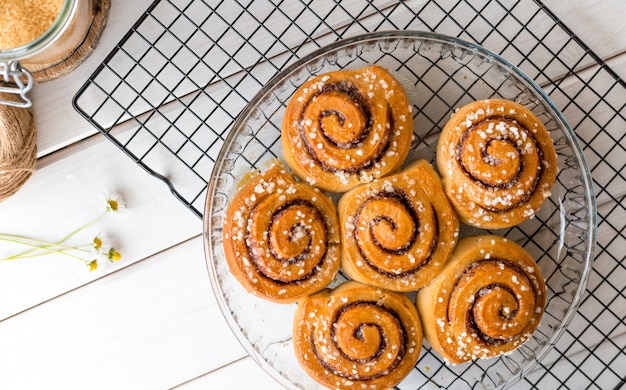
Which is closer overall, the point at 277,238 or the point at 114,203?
the point at 277,238

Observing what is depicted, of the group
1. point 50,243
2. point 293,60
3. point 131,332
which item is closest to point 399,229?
point 293,60

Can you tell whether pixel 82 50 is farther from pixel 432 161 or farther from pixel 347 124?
pixel 432 161

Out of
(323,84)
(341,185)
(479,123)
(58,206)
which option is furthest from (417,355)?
(58,206)

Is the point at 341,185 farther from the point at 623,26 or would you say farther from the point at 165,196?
the point at 623,26

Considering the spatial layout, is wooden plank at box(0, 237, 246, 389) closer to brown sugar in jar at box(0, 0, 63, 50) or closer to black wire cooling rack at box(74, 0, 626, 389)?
black wire cooling rack at box(74, 0, 626, 389)

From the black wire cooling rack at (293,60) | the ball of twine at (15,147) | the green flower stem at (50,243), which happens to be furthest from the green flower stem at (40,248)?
the black wire cooling rack at (293,60)

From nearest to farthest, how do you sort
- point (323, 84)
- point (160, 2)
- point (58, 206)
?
1. point (323, 84)
2. point (160, 2)
3. point (58, 206)
